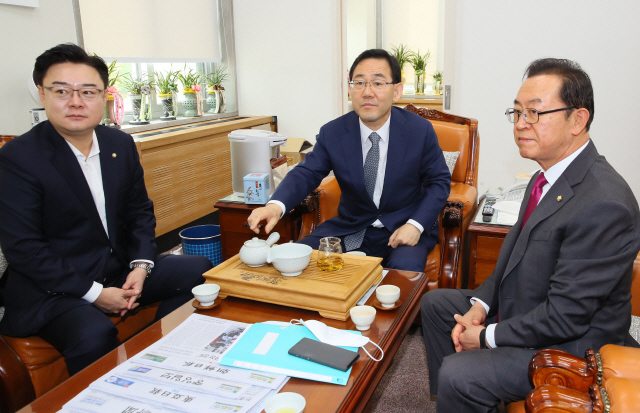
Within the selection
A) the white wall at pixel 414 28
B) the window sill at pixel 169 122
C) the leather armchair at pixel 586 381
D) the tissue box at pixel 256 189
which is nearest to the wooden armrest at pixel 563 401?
the leather armchair at pixel 586 381

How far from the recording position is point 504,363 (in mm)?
1274

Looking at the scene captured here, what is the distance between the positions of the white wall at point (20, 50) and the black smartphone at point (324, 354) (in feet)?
7.76

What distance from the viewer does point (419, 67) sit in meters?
6.36

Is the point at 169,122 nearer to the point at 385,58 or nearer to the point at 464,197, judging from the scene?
the point at 385,58

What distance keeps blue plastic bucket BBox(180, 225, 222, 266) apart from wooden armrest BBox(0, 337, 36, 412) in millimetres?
1262

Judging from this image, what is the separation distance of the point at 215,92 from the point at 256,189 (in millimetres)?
2385

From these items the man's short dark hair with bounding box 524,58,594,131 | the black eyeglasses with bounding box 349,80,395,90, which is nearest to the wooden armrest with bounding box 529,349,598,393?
the man's short dark hair with bounding box 524,58,594,131

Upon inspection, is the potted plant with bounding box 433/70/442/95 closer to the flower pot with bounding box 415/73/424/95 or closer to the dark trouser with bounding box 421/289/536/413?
the flower pot with bounding box 415/73/424/95

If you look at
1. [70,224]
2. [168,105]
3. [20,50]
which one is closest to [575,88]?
[70,224]

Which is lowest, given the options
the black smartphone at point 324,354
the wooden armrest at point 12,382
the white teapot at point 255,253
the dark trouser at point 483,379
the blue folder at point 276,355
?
the wooden armrest at point 12,382

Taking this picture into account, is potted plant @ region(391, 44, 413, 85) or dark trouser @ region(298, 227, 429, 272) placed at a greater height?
potted plant @ region(391, 44, 413, 85)

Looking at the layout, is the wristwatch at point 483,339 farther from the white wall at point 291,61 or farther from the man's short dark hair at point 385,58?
the white wall at point 291,61

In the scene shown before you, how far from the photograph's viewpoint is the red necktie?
4.83 ft

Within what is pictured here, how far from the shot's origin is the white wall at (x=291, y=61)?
440 centimetres
